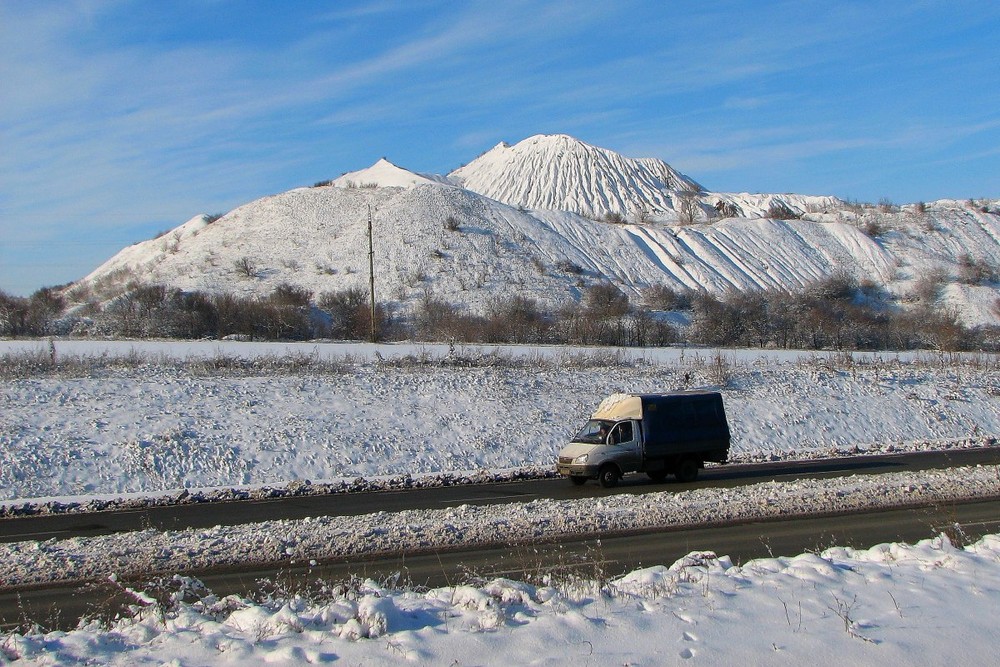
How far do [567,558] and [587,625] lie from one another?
13.5 ft

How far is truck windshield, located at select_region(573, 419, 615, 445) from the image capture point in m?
20.1

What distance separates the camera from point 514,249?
75.7 meters

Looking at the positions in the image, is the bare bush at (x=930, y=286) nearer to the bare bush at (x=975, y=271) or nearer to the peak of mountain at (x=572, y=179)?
the bare bush at (x=975, y=271)

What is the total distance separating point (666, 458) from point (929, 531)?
7838 millimetres

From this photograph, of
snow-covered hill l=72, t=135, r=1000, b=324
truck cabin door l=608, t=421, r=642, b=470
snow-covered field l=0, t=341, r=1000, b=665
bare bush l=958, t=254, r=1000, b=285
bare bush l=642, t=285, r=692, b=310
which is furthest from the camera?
bare bush l=958, t=254, r=1000, b=285

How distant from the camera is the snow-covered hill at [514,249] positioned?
67.8m

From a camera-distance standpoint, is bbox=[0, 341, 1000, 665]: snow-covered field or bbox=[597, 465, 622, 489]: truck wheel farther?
bbox=[597, 465, 622, 489]: truck wheel

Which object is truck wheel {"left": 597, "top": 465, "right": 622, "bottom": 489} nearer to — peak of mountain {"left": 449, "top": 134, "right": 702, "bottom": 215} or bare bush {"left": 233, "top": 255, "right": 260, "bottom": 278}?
bare bush {"left": 233, "top": 255, "right": 260, "bottom": 278}

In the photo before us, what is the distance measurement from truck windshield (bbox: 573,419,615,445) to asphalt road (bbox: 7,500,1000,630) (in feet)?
20.8

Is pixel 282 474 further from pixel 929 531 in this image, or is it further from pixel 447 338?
pixel 447 338

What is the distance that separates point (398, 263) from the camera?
6969 cm

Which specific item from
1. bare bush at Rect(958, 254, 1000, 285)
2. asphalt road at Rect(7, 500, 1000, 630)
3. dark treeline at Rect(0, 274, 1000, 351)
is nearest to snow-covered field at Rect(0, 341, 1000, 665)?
asphalt road at Rect(7, 500, 1000, 630)

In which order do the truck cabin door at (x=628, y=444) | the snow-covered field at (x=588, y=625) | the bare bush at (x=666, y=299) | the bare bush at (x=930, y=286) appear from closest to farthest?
1. the snow-covered field at (x=588, y=625)
2. the truck cabin door at (x=628, y=444)
3. the bare bush at (x=666, y=299)
4. the bare bush at (x=930, y=286)

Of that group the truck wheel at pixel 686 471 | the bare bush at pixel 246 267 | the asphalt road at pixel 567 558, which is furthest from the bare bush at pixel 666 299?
the asphalt road at pixel 567 558
